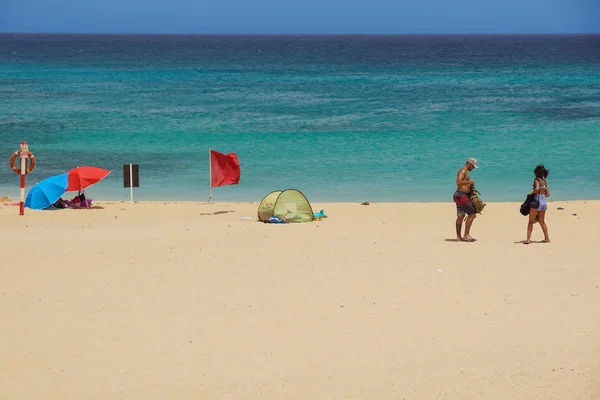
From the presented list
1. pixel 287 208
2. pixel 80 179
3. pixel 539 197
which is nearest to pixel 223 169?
pixel 287 208

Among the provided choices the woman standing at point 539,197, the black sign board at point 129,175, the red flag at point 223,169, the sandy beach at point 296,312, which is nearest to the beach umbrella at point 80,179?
the black sign board at point 129,175

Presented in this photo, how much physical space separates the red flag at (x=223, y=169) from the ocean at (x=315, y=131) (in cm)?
404

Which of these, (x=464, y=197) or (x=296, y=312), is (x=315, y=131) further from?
(x=296, y=312)

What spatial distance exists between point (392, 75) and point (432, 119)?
1208 inches

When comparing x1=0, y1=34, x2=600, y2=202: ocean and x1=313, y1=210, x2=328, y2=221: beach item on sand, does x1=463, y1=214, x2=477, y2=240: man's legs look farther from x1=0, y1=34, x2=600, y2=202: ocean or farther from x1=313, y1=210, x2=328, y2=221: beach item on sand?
x1=0, y1=34, x2=600, y2=202: ocean

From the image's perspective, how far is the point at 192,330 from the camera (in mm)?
10070

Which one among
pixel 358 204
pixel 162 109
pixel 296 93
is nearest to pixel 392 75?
pixel 296 93

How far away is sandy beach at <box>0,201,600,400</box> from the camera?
8555mm

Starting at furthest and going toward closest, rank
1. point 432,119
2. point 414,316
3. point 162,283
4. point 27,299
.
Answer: point 432,119
point 162,283
point 27,299
point 414,316

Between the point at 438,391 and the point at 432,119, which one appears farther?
the point at 432,119

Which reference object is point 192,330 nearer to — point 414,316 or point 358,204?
point 414,316

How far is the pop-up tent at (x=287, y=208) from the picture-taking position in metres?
17.4

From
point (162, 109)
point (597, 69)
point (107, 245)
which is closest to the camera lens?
point (107, 245)

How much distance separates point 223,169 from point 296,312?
8249mm
